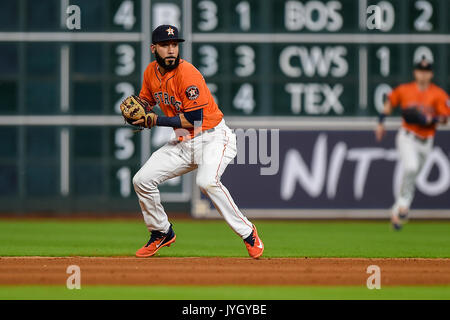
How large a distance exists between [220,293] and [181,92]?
2.02m

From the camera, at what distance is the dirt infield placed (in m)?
5.86

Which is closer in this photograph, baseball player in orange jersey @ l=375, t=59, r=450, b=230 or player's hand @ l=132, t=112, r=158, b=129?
player's hand @ l=132, t=112, r=158, b=129

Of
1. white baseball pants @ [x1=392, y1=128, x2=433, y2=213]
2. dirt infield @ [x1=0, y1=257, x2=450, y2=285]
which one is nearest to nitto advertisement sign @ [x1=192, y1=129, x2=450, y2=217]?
white baseball pants @ [x1=392, y1=128, x2=433, y2=213]

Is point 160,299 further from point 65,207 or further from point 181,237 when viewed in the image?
point 65,207

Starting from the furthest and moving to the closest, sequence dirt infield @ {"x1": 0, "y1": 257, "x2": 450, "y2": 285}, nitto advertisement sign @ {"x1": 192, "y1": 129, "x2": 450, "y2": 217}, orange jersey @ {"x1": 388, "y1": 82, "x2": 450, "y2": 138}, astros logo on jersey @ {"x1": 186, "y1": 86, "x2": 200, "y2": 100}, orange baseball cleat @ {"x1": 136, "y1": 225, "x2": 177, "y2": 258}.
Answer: nitto advertisement sign @ {"x1": 192, "y1": 129, "x2": 450, "y2": 217} < orange jersey @ {"x1": 388, "y1": 82, "x2": 450, "y2": 138} < orange baseball cleat @ {"x1": 136, "y1": 225, "x2": 177, "y2": 258} < astros logo on jersey @ {"x1": 186, "y1": 86, "x2": 200, "y2": 100} < dirt infield @ {"x1": 0, "y1": 257, "x2": 450, "y2": 285}

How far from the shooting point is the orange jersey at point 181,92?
6770 millimetres

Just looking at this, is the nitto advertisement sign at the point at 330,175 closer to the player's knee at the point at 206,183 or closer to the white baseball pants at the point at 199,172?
the white baseball pants at the point at 199,172

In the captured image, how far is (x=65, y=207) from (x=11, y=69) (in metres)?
2.03

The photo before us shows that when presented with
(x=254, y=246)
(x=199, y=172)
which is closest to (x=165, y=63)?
(x=199, y=172)

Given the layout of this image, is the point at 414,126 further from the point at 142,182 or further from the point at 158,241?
the point at 142,182

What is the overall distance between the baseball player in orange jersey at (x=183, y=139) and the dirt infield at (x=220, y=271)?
365 mm

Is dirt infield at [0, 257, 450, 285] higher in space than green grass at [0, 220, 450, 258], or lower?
higher

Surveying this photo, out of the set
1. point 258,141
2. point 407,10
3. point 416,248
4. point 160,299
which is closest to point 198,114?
point 160,299

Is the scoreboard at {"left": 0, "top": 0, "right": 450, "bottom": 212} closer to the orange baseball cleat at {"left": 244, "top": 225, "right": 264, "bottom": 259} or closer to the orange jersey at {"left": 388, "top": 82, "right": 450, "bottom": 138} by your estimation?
the orange jersey at {"left": 388, "top": 82, "right": 450, "bottom": 138}
